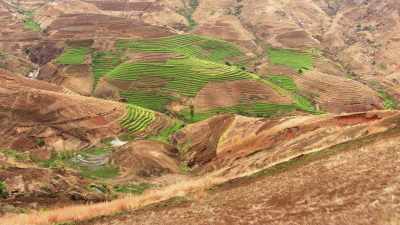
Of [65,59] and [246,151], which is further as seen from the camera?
[65,59]

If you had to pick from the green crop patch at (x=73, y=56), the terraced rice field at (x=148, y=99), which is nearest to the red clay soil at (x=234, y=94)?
the terraced rice field at (x=148, y=99)

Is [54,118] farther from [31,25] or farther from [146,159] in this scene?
[31,25]

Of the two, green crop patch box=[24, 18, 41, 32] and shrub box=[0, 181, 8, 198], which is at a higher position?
shrub box=[0, 181, 8, 198]

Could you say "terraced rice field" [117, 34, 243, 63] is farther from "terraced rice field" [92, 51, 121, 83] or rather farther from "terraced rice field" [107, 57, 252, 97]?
"terraced rice field" [107, 57, 252, 97]

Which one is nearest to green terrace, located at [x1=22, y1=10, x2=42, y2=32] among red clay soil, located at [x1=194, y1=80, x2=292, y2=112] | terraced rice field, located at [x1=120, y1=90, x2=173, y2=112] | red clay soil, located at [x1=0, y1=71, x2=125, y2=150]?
terraced rice field, located at [x1=120, y1=90, x2=173, y2=112]

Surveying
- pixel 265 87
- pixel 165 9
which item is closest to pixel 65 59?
pixel 265 87

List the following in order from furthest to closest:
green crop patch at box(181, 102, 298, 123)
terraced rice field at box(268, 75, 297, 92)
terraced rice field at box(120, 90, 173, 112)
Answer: terraced rice field at box(268, 75, 297, 92) → terraced rice field at box(120, 90, 173, 112) → green crop patch at box(181, 102, 298, 123)

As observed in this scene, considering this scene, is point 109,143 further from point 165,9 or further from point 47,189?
point 165,9
